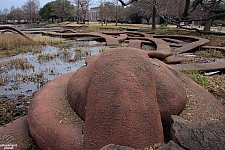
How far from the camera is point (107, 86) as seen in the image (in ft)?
5.82

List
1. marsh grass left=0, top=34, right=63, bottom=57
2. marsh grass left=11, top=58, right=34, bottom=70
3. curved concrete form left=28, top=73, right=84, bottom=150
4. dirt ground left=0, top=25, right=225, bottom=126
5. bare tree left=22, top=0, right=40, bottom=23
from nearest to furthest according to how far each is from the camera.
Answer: curved concrete form left=28, top=73, right=84, bottom=150 → dirt ground left=0, top=25, right=225, bottom=126 → marsh grass left=11, top=58, right=34, bottom=70 → marsh grass left=0, top=34, right=63, bottom=57 → bare tree left=22, top=0, right=40, bottom=23

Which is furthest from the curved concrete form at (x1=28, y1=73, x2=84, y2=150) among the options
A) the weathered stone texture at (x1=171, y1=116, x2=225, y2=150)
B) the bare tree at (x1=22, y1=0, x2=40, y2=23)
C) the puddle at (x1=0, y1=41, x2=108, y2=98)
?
the bare tree at (x1=22, y1=0, x2=40, y2=23)

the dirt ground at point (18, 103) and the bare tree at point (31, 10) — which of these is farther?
the bare tree at point (31, 10)

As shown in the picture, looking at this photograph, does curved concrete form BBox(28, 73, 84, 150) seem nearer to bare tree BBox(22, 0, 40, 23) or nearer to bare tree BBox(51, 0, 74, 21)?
bare tree BBox(51, 0, 74, 21)

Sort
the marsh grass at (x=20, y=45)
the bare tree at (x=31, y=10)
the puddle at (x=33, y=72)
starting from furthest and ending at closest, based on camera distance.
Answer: the bare tree at (x=31, y=10)
the marsh grass at (x=20, y=45)
the puddle at (x=33, y=72)

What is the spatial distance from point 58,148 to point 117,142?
1.77 ft

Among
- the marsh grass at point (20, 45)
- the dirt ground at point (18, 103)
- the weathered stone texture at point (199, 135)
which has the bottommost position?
the dirt ground at point (18, 103)

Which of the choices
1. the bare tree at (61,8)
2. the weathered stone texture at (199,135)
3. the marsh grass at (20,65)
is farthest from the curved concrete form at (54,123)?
the bare tree at (61,8)

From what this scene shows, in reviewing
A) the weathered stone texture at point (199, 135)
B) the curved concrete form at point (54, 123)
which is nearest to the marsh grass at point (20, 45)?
the curved concrete form at point (54, 123)

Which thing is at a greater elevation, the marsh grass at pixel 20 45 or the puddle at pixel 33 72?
the marsh grass at pixel 20 45

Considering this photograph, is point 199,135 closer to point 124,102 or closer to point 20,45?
point 124,102

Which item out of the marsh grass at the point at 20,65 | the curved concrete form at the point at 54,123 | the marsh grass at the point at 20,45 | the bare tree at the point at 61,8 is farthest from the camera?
the bare tree at the point at 61,8

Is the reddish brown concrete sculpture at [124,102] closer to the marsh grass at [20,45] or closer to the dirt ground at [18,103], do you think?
the dirt ground at [18,103]

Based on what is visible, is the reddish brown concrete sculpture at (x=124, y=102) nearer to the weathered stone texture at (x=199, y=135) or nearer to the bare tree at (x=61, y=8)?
the weathered stone texture at (x=199, y=135)
